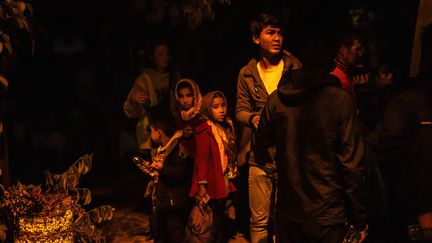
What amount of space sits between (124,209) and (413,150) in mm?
5250

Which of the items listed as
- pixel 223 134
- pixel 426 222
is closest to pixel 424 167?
pixel 426 222

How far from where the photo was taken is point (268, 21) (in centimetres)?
545

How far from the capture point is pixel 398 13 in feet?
22.2

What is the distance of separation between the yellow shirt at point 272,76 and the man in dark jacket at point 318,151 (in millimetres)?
1620

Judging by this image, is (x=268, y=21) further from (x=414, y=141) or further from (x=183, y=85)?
(x=414, y=141)

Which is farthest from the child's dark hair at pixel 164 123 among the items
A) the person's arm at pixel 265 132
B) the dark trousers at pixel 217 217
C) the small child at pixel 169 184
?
the person's arm at pixel 265 132

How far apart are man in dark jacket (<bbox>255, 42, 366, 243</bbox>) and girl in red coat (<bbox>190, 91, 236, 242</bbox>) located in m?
1.57

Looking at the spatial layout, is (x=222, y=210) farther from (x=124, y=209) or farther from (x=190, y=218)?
(x=124, y=209)

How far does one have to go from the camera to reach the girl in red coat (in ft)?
17.8

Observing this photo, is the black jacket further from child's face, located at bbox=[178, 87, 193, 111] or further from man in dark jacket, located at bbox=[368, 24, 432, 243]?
child's face, located at bbox=[178, 87, 193, 111]

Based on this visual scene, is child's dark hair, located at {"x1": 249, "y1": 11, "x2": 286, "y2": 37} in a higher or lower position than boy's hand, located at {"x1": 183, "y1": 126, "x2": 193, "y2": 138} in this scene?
higher

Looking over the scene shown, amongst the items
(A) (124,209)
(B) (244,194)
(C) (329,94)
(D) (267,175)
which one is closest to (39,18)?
(A) (124,209)

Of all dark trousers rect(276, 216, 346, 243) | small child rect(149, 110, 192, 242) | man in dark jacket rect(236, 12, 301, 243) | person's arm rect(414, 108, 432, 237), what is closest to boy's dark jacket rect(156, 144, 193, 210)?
small child rect(149, 110, 192, 242)

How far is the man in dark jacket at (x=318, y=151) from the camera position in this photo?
371cm
